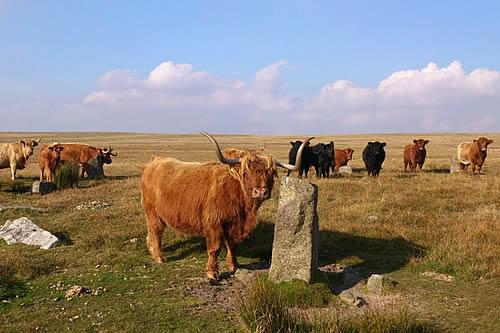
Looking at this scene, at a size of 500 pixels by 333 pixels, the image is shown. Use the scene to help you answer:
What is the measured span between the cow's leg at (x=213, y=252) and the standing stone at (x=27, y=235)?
12.0 feet

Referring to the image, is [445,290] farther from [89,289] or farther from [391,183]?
[391,183]

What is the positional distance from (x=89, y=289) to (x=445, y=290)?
4.98m

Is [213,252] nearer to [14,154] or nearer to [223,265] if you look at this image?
[223,265]

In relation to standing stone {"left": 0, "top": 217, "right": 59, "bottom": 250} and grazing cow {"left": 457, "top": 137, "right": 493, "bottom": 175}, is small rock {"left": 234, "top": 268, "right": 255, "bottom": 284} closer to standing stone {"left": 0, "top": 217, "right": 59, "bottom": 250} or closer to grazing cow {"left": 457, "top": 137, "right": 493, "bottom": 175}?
standing stone {"left": 0, "top": 217, "right": 59, "bottom": 250}

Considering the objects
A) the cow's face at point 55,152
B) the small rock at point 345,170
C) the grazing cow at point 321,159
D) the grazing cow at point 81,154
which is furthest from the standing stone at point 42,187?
the small rock at point 345,170

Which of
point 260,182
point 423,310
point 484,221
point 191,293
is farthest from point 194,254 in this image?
point 484,221

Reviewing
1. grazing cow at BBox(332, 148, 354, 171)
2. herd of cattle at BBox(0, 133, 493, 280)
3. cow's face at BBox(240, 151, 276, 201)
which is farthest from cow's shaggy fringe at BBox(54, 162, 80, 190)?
grazing cow at BBox(332, 148, 354, 171)

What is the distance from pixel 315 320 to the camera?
5016mm

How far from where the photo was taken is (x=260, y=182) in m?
6.56

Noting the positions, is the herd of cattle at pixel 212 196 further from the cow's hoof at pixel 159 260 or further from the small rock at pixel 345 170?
the small rock at pixel 345 170

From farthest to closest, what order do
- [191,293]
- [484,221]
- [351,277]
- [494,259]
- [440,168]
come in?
[440,168]
[484,221]
[494,259]
[351,277]
[191,293]

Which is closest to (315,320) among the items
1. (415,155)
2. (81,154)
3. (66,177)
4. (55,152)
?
(66,177)

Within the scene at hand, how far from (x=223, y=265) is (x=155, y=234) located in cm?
136

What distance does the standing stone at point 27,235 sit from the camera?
9.00 metres
